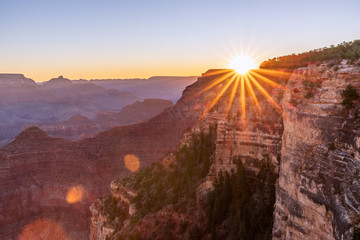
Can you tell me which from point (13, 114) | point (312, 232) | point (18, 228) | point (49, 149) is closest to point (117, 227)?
point (312, 232)

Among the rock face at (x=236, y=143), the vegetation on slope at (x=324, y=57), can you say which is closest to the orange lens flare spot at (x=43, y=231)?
the rock face at (x=236, y=143)

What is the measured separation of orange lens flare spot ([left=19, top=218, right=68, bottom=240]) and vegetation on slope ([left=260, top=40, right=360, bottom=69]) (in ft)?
153

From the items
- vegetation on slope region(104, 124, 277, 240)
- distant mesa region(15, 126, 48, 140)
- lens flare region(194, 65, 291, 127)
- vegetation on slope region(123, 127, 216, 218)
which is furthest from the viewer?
distant mesa region(15, 126, 48, 140)

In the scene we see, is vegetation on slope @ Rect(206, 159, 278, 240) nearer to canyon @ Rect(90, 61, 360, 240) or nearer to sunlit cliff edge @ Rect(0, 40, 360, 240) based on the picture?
sunlit cliff edge @ Rect(0, 40, 360, 240)

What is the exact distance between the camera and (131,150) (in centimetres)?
6844

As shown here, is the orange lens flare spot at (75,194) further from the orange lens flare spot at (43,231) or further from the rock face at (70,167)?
the orange lens flare spot at (43,231)

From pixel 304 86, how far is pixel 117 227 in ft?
72.1

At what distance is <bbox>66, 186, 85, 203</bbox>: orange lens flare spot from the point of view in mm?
59497

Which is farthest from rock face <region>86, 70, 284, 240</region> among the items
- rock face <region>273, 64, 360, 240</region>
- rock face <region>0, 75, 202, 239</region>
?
Answer: rock face <region>0, 75, 202, 239</region>

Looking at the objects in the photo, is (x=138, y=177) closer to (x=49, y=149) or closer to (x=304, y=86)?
(x=304, y=86)

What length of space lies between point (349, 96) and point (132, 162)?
60.6m

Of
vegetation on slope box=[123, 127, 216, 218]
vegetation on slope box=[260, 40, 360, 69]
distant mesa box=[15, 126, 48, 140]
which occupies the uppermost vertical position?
vegetation on slope box=[260, 40, 360, 69]

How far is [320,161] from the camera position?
9.27 meters

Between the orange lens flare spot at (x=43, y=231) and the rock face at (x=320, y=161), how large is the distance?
49.8 metres
